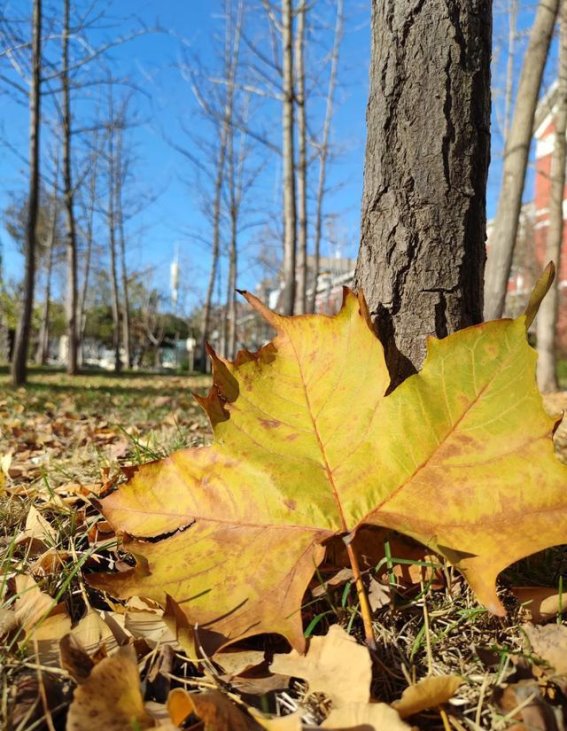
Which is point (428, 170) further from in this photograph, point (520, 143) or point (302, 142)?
point (302, 142)

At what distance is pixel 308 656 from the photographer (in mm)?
671

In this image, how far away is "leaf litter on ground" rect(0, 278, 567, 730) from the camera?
590 millimetres

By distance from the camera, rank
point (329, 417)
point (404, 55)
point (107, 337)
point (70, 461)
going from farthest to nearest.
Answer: point (107, 337)
point (70, 461)
point (404, 55)
point (329, 417)

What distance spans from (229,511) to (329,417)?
226 millimetres

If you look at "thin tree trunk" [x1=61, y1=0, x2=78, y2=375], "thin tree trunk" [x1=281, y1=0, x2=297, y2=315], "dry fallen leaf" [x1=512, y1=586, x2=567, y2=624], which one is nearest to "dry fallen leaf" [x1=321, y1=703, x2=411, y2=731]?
"dry fallen leaf" [x1=512, y1=586, x2=567, y2=624]

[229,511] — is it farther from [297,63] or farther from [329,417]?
[297,63]

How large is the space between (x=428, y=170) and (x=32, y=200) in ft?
24.7

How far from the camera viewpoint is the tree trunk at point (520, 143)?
4.98 m

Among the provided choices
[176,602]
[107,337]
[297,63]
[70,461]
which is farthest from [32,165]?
[107,337]

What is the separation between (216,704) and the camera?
575 millimetres

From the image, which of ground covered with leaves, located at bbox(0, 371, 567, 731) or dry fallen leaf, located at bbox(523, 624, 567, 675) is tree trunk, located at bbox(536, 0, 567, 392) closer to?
ground covered with leaves, located at bbox(0, 371, 567, 731)

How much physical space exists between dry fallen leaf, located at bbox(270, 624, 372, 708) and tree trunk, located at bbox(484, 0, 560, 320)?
187 inches

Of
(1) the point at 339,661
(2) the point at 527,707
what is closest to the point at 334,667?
(1) the point at 339,661

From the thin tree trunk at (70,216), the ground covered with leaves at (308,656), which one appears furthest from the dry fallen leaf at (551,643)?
the thin tree trunk at (70,216)
